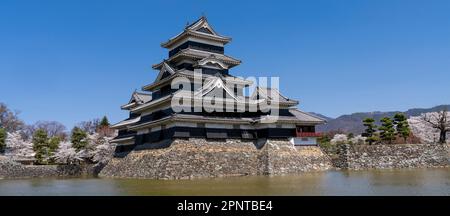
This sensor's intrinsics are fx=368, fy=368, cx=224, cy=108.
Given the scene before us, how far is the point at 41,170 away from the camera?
3316 centimetres

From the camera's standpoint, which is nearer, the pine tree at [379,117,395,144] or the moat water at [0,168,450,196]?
the moat water at [0,168,450,196]

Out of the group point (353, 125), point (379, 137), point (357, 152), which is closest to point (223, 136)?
point (357, 152)

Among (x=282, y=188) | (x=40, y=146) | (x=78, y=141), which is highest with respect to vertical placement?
(x=78, y=141)

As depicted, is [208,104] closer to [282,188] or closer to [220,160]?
[220,160]

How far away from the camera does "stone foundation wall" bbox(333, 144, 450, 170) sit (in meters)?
28.2

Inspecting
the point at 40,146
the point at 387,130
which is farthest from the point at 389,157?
the point at 40,146

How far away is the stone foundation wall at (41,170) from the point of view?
31509mm

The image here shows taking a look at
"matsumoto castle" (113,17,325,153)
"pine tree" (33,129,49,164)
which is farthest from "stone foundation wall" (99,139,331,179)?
"pine tree" (33,129,49,164)

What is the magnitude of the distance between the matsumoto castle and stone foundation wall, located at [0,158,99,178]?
7.65 m

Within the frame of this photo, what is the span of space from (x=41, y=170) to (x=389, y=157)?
29.6 m

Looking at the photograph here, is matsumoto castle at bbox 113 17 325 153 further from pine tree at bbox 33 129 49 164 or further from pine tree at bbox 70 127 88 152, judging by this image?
pine tree at bbox 33 129 49 164

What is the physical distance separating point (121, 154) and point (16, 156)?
13.3m
